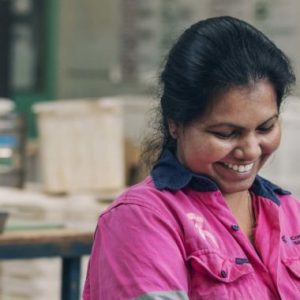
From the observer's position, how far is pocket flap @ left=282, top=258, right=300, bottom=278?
2961 millimetres

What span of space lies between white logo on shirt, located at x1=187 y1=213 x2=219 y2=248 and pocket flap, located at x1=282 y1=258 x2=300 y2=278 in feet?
0.68

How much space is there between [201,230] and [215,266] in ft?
0.29

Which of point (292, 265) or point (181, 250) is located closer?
point (181, 250)

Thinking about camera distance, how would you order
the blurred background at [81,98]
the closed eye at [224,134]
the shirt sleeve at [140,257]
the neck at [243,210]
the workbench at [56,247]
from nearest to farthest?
the shirt sleeve at [140,257] → the closed eye at [224,134] → the neck at [243,210] → the workbench at [56,247] → the blurred background at [81,98]

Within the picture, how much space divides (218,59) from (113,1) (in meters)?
8.85

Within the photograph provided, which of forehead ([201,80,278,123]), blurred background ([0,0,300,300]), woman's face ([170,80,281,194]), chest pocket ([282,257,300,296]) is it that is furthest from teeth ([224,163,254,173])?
blurred background ([0,0,300,300])

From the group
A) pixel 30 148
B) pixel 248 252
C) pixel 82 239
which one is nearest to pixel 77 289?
pixel 82 239

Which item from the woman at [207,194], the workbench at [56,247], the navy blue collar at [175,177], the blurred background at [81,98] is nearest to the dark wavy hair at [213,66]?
the woman at [207,194]

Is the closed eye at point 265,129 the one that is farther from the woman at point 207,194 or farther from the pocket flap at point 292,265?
the pocket flap at point 292,265

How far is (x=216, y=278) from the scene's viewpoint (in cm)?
280

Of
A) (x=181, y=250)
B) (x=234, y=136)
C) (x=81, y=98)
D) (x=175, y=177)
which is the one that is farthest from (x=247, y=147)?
(x=81, y=98)

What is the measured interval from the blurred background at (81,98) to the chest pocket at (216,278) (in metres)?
3.11

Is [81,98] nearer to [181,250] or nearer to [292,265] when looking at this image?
[292,265]

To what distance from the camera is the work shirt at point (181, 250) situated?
277 centimetres
